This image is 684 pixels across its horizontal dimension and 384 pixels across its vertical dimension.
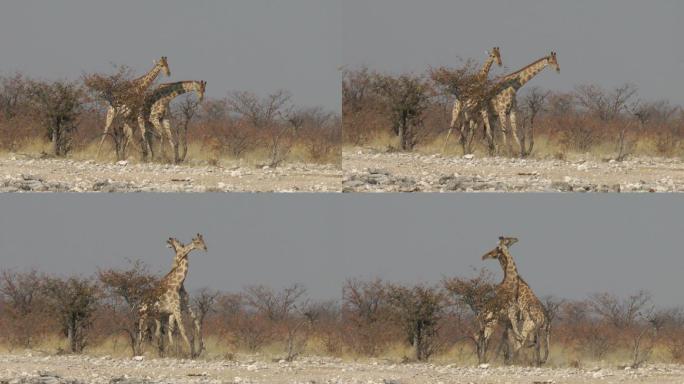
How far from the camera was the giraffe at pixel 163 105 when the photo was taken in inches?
1059

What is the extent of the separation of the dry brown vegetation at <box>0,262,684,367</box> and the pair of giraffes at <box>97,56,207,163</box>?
245 centimetres

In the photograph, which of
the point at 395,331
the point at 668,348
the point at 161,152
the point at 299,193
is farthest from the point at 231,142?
the point at 668,348

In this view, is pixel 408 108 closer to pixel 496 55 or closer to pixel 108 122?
pixel 496 55

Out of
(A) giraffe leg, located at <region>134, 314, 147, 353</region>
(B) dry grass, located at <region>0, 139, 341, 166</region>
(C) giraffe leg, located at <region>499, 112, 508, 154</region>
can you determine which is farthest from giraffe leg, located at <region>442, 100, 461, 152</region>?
(A) giraffe leg, located at <region>134, 314, 147, 353</region>

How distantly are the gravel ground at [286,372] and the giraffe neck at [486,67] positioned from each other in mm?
5688

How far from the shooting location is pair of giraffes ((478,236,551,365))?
22797 mm

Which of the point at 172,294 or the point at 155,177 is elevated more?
the point at 155,177

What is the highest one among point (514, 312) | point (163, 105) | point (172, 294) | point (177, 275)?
point (163, 105)

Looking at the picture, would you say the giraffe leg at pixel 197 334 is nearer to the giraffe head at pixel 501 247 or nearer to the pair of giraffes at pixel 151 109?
the giraffe head at pixel 501 247

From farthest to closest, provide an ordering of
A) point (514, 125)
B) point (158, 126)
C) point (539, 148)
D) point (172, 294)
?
point (539, 148)
point (158, 126)
point (514, 125)
point (172, 294)

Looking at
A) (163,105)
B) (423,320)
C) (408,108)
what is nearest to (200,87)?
(163,105)

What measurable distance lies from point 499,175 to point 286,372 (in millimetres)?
4955

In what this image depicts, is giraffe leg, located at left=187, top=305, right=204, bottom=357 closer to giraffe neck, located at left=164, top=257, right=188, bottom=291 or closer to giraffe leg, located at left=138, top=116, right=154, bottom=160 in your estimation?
giraffe neck, located at left=164, top=257, right=188, bottom=291

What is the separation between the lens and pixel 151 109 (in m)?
27.0
